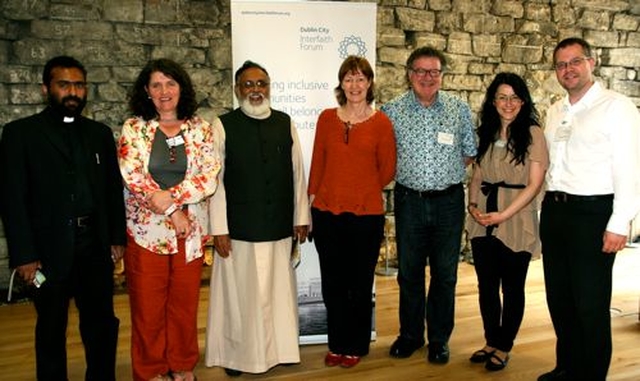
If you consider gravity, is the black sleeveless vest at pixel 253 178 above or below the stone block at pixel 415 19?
below

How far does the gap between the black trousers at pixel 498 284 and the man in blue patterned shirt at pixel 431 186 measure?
181 millimetres

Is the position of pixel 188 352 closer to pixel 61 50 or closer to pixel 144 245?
pixel 144 245

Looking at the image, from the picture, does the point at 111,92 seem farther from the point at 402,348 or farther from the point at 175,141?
the point at 402,348

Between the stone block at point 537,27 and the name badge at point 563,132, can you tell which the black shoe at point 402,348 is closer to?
the name badge at point 563,132

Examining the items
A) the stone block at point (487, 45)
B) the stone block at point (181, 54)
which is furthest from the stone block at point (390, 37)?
the stone block at point (181, 54)

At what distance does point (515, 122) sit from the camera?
2.96m

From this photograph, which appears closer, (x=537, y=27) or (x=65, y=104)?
(x=65, y=104)

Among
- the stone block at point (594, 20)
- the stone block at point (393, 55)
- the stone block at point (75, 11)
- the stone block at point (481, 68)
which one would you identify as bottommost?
the stone block at point (481, 68)

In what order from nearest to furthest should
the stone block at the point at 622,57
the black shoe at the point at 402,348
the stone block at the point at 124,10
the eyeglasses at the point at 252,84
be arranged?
the eyeglasses at the point at 252,84 < the black shoe at the point at 402,348 < the stone block at the point at 124,10 < the stone block at the point at 622,57

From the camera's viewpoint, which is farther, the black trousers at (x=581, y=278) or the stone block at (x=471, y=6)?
the stone block at (x=471, y=6)

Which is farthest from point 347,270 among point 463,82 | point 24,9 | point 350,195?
point 463,82

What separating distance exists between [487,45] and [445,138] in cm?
322

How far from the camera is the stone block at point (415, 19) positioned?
18.0 feet

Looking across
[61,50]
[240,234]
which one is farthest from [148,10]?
[240,234]
